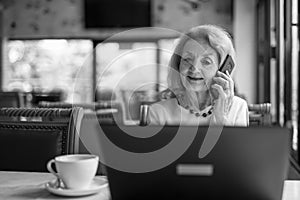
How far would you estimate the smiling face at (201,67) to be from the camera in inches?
69.9

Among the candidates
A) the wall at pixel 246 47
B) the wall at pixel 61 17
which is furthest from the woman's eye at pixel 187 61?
the wall at pixel 61 17

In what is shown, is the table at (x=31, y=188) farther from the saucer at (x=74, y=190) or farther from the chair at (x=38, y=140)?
the chair at (x=38, y=140)

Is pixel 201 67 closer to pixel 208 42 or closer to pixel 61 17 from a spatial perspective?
pixel 208 42

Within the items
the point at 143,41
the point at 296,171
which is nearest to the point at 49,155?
the point at 296,171

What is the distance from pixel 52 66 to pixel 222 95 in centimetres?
679

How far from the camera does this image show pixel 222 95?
1674 millimetres

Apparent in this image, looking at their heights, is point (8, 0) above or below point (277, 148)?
above

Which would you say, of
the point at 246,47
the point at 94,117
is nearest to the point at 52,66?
the point at 246,47

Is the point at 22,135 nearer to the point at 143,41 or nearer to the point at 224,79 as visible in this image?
the point at 224,79

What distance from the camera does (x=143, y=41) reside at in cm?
790

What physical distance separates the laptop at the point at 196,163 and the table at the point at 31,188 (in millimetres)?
209

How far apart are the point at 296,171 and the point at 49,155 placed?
8.62 ft

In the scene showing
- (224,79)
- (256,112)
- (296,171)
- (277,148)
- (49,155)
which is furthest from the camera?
(296,171)

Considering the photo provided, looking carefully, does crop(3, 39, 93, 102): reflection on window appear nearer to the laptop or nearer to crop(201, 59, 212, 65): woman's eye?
crop(201, 59, 212, 65): woman's eye
